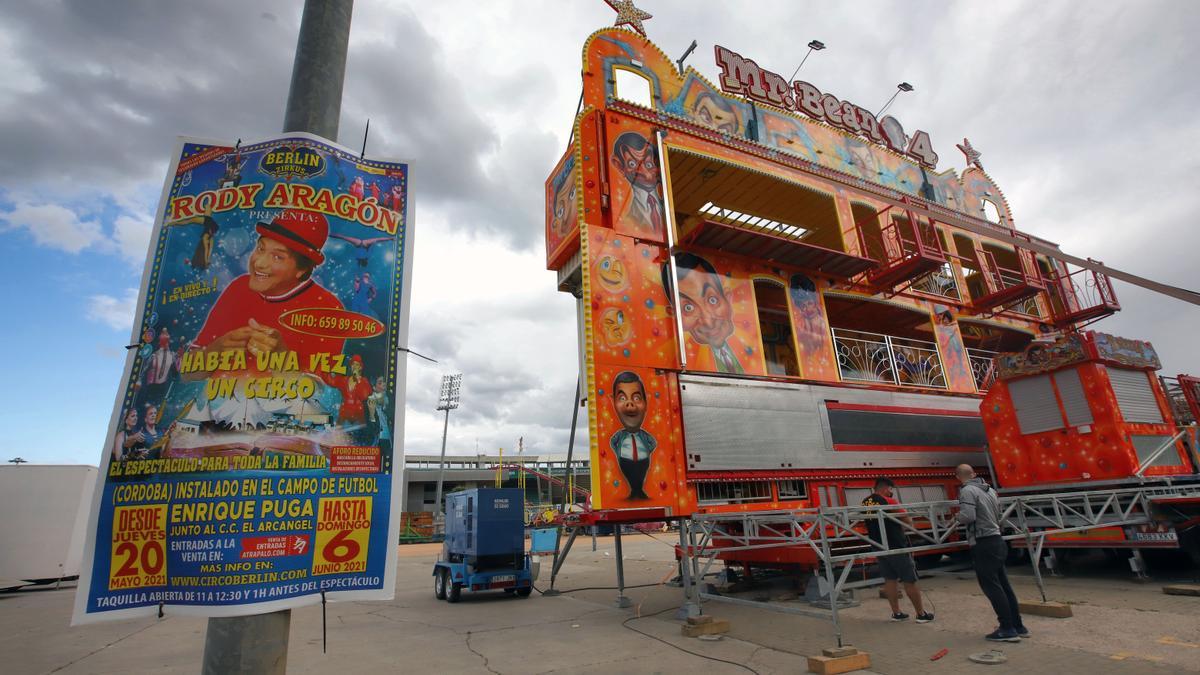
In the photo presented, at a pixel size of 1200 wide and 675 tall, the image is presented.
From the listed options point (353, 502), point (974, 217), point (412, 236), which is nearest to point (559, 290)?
point (412, 236)

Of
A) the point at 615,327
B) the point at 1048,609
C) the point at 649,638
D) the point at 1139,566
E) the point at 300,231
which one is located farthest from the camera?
the point at 615,327

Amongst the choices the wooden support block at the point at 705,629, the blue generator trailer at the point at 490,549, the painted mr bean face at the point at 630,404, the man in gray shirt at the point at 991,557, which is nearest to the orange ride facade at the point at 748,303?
the painted mr bean face at the point at 630,404

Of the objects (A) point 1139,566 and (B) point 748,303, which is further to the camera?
→ (B) point 748,303

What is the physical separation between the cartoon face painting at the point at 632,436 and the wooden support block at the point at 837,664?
4.44 m

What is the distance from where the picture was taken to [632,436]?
10586mm

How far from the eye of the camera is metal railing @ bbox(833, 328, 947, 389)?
14.3 m

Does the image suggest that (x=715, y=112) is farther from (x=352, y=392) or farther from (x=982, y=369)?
(x=352, y=392)

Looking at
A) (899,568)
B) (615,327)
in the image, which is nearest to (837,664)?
(899,568)

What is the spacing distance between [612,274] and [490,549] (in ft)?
24.7

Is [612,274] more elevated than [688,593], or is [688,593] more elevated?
[612,274]

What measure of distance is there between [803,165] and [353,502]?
50.3 feet

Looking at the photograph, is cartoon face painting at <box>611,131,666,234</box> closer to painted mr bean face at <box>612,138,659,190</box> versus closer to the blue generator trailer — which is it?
painted mr bean face at <box>612,138,659,190</box>

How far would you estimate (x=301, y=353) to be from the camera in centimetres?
334

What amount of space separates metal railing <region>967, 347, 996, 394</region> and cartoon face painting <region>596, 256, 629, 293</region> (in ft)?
37.7
